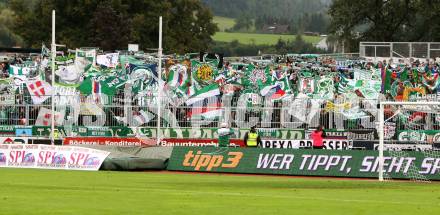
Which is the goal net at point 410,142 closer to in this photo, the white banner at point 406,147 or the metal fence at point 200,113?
the white banner at point 406,147

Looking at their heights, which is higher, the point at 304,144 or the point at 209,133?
the point at 209,133

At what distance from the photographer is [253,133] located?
44.4 metres

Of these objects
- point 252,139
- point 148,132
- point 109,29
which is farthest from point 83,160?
point 109,29

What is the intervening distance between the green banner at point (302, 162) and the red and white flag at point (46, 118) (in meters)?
9.68

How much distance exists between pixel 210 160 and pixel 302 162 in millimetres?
3993

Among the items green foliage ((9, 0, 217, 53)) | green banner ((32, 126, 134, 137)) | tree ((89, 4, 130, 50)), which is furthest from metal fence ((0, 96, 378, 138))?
green foliage ((9, 0, 217, 53))

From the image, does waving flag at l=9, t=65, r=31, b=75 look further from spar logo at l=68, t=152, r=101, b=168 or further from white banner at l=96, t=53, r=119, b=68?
spar logo at l=68, t=152, r=101, b=168

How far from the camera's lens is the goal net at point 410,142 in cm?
3753

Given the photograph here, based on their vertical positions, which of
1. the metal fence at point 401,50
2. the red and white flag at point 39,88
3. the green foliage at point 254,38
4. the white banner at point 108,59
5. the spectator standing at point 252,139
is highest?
the green foliage at point 254,38

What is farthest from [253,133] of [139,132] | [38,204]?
[38,204]

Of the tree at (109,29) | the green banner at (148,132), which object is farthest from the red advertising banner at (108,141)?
the tree at (109,29)

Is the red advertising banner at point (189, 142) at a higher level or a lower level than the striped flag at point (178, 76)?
lower

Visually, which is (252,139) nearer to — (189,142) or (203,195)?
(189,142)

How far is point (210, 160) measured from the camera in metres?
42.0
